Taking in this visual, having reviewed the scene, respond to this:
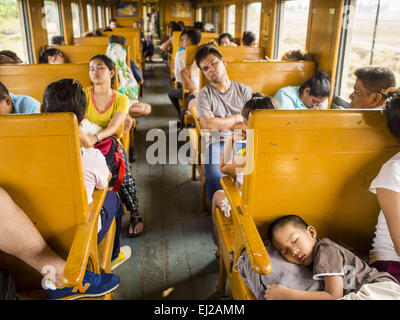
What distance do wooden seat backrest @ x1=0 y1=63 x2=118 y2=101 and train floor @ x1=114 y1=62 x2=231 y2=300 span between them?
1.24m

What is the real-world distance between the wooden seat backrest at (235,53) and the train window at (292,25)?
0.35 meters

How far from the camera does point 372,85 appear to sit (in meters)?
2.04

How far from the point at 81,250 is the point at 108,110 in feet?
5.55

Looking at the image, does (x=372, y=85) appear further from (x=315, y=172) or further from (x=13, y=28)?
(x=13, y=28)

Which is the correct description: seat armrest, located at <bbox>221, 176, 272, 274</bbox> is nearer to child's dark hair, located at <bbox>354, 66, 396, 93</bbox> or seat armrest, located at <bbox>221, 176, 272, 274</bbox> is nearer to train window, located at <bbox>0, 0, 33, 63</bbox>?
child's dark hair, located at <bbox>354, 66, 396, 93</bbox>

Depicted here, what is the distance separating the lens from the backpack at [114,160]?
7.88ft

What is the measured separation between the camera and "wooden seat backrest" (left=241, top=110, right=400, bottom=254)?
4.69ft

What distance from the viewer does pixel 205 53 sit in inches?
112

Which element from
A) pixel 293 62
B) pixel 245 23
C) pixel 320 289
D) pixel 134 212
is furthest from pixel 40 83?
pixel 245 23

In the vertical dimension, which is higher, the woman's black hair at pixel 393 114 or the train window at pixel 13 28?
the train window at pixel 13 28

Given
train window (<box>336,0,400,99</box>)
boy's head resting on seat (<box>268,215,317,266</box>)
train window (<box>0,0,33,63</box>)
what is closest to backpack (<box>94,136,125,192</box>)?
boy's head resting on seat (<box>268,215,317,266</box>)

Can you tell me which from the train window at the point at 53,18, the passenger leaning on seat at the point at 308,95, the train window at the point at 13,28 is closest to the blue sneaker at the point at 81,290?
the passenger leaning on seat at the point at 308,95

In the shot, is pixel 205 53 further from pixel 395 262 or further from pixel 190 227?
pixel 395 262

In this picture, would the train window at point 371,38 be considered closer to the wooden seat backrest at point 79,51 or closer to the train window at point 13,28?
the wooden seat backrest at point 79,51
